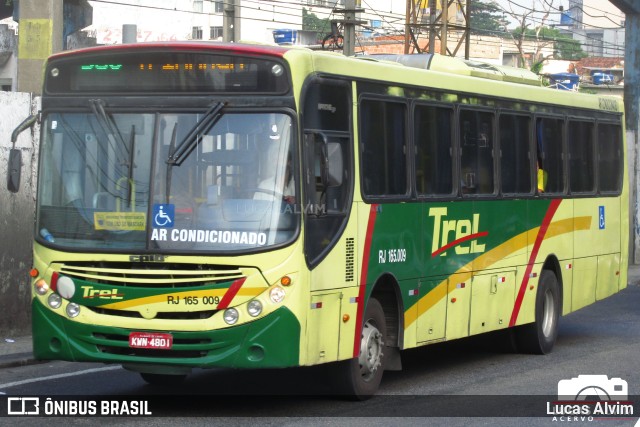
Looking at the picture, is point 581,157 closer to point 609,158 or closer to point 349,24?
point 609,158

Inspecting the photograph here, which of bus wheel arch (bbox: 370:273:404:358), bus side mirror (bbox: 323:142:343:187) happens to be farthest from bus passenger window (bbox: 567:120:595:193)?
bus side mirror (bbox: 323:142:343:187)

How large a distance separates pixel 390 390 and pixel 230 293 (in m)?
2.77

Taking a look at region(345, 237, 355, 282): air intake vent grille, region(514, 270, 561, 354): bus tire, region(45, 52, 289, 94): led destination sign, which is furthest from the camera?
region(514, 270, 561, 354): bus tire

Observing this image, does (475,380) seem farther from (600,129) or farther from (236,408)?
(600,129)

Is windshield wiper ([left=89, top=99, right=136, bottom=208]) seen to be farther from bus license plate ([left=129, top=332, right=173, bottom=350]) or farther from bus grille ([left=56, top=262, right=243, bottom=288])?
bus license plate ([left=129, top=332, right=173, bottom=350])

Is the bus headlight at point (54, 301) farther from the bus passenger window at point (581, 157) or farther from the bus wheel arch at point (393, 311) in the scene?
the bus passenger window at point (581, 157)

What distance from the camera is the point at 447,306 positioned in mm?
12922

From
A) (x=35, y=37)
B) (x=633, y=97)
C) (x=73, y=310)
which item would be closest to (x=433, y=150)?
(x=73, y=310)

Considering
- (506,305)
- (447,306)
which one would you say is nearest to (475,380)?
(447,306)

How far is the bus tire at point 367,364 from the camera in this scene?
11.0m

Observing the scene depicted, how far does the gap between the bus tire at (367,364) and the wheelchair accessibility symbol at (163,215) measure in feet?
6.60

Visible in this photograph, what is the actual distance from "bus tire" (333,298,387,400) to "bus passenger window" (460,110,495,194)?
2.41m

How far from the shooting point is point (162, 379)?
12.0 meters

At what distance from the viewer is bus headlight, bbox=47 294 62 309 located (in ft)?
34.0
